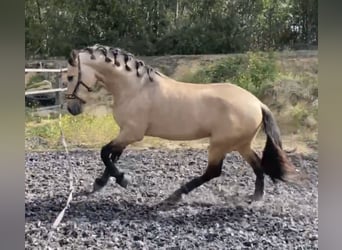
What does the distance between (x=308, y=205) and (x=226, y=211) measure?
32 centimetres

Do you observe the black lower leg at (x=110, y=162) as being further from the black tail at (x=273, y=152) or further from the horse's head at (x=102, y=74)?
the black tail at (x=273, y=152)

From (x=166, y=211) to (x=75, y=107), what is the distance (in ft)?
1.80

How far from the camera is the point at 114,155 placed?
2660 millimetres

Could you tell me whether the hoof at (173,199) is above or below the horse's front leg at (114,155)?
below

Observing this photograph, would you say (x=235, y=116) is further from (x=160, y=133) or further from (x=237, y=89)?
(x=160, y=133)

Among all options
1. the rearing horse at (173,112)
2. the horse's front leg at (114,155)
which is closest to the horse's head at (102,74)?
the rearing horse at (173,112)

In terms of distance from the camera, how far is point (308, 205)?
264 centimetres

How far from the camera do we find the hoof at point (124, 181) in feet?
8.73

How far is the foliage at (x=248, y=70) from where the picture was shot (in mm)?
2639

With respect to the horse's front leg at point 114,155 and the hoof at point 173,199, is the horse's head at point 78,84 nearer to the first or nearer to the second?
the horse's front leg at point 114,155

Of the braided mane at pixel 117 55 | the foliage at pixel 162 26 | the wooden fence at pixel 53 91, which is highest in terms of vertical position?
the foliage at pixel 162 26

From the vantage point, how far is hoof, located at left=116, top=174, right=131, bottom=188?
2.66 metres

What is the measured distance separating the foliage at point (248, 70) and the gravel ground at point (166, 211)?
0.95 feet

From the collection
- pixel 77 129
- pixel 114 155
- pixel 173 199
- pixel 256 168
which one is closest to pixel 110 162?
pixel 114 155
